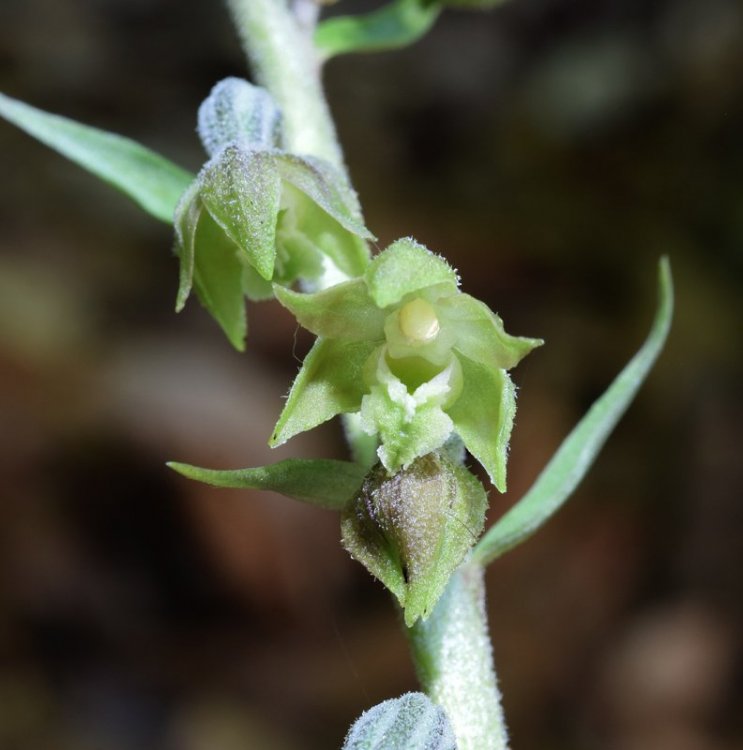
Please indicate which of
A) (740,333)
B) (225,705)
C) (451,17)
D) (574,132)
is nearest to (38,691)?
(225,705)

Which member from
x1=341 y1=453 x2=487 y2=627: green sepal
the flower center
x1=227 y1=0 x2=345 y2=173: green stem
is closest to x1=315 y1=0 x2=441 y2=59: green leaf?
x1=227 y1=0 x2=345 y2=173: green stem

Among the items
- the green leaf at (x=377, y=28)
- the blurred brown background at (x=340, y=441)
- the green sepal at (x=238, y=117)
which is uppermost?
the green leaf at (x=377, y=28)

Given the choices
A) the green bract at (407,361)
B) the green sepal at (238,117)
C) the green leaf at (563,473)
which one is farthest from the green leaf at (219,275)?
the green leaf at (563,473)

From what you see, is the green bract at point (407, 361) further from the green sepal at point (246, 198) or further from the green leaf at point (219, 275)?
the green leaf at point (219, 275)

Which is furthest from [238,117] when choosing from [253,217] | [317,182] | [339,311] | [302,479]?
[302,479]

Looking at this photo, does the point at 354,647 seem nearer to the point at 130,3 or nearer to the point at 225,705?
the point at 225,705

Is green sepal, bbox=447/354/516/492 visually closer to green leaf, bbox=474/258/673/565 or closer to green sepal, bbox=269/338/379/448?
green sepal, bbox=269/338/379/448

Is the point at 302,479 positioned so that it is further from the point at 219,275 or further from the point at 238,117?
the point at 238,117
